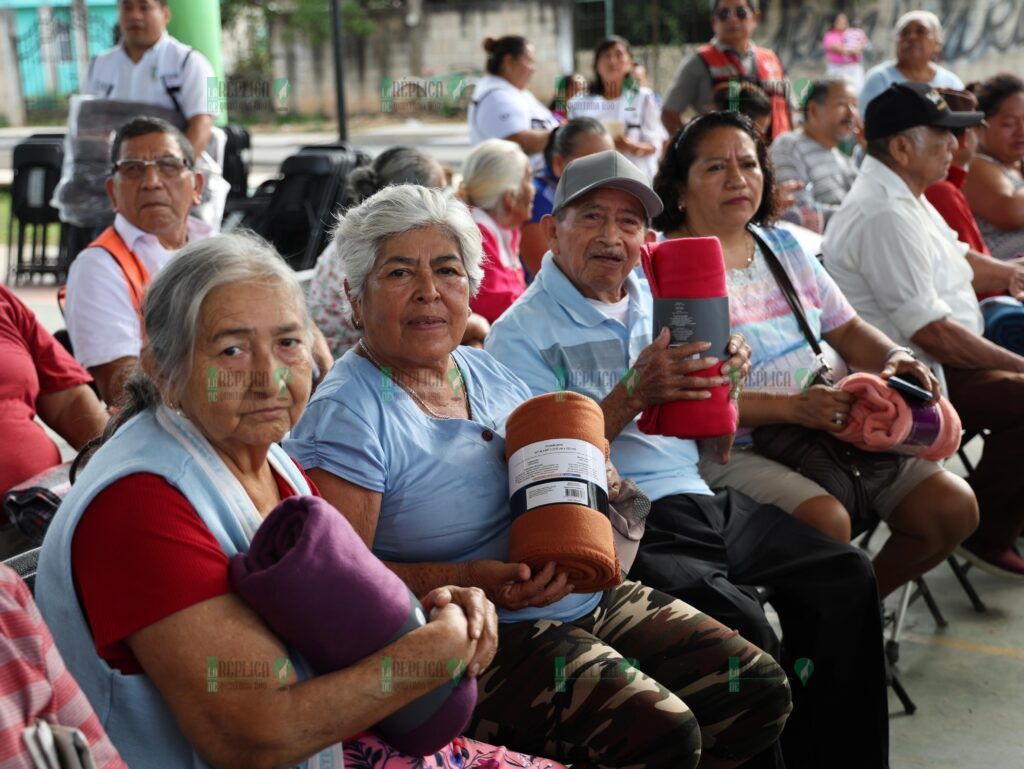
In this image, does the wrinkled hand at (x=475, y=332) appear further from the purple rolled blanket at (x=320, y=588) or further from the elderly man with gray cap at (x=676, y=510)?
the purple rolled blanket at (x=320, y=588)

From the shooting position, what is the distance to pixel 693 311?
258 cm

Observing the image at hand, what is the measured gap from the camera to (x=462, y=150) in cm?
1727

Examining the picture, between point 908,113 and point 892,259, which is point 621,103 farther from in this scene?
point 892,259

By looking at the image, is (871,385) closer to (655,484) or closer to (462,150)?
(655,484)

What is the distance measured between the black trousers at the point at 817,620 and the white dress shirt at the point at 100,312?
1.60m

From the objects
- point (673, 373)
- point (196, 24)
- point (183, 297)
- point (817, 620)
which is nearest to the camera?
point (183, 297)

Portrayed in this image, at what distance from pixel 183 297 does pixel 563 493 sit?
2.40 ft

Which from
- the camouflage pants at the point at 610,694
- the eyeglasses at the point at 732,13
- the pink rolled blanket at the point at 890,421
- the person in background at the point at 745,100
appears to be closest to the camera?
the camouflage pants at the point at 610,694

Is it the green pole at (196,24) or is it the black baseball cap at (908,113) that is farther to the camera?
the green pole at (196,24)

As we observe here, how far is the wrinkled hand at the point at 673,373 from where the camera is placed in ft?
8.43

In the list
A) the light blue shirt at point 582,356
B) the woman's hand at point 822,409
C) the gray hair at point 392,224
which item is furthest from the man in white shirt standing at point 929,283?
the gray hair at point 392,224

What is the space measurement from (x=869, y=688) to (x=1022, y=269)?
238 centimetres

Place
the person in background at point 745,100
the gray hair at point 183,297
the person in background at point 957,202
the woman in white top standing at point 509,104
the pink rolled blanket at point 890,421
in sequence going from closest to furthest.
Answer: the gray hair at point 183,297
the pink rolled blanket at point 890,421
the person in background at point 957,202
the person in background at point 745,100
the woman in white top standing at point 509,104

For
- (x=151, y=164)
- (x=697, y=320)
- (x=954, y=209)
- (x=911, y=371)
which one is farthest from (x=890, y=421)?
A: (x=151, y=164)
